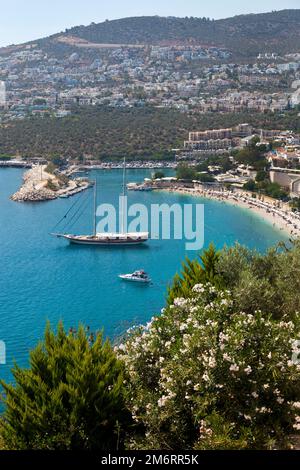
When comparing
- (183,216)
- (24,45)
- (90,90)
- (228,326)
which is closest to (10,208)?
(183,216)

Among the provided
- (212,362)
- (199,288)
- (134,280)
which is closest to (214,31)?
(134,280)

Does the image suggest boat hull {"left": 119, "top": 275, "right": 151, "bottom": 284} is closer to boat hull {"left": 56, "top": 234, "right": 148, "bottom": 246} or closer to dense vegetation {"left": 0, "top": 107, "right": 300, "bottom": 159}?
boat hull {"left": 56, "top": 234, "right": 148, "bottom": 246}

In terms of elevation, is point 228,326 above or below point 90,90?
below

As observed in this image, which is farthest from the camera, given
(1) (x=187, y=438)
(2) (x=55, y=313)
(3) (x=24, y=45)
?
(3) (x=24, y=45)

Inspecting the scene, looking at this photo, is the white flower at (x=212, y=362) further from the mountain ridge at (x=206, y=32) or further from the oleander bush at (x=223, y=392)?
the mountain ridge at (x=206, y=32)

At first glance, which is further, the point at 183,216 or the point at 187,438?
the point at 183,216

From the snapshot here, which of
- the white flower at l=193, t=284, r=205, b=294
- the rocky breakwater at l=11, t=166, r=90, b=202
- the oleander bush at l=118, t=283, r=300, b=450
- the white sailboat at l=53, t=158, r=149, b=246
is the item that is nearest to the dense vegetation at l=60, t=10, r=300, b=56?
the rocky breakwater at l=11, t=166, r=90, b=202

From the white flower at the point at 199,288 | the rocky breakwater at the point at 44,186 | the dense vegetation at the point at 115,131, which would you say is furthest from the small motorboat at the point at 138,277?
the dense vegetation at the point at 115,131
